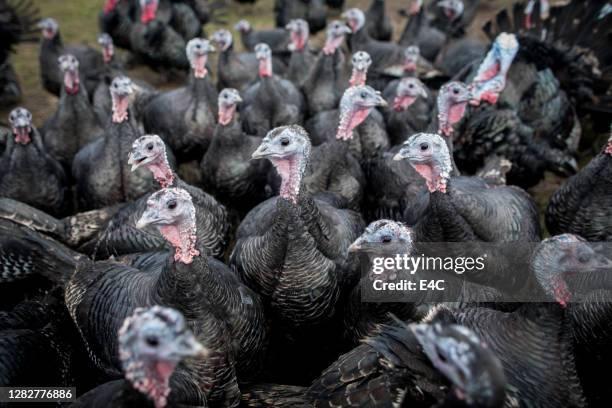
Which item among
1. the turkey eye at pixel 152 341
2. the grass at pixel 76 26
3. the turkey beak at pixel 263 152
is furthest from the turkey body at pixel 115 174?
the grass at pixel 76 26

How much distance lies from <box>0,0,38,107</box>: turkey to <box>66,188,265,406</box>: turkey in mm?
4604

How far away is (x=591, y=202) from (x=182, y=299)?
2.69 meters

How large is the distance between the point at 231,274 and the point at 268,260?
23 cm

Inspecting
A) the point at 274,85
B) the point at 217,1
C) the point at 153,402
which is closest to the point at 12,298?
the point at 153,402

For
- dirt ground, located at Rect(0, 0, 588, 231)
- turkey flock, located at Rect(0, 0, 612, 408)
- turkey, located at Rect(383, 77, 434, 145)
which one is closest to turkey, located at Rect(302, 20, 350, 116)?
turkey flock, located at Rect(0, 0, 612, 408)

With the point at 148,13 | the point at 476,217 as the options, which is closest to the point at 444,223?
the point at 476,217

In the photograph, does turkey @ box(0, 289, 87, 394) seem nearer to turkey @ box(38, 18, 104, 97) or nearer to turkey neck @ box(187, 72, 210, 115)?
turkey neck @ box(187, 72, 210, 115)

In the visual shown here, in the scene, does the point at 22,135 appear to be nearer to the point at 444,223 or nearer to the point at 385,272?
the point at 385,272

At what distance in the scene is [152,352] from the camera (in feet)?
6.05

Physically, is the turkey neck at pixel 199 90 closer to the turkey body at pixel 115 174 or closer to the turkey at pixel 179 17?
the turkey body at pixel 115 174

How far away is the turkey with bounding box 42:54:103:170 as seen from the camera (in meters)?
5.12

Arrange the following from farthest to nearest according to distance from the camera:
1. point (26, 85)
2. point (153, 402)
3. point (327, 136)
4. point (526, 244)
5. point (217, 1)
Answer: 1. point (217, 1)
2. point (26, 85)
3. point (327, 136)
4. point (526, 244)
5. point (153, 402)

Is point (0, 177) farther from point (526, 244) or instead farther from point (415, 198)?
point (526, 244)

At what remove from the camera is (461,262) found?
11.1 ft
